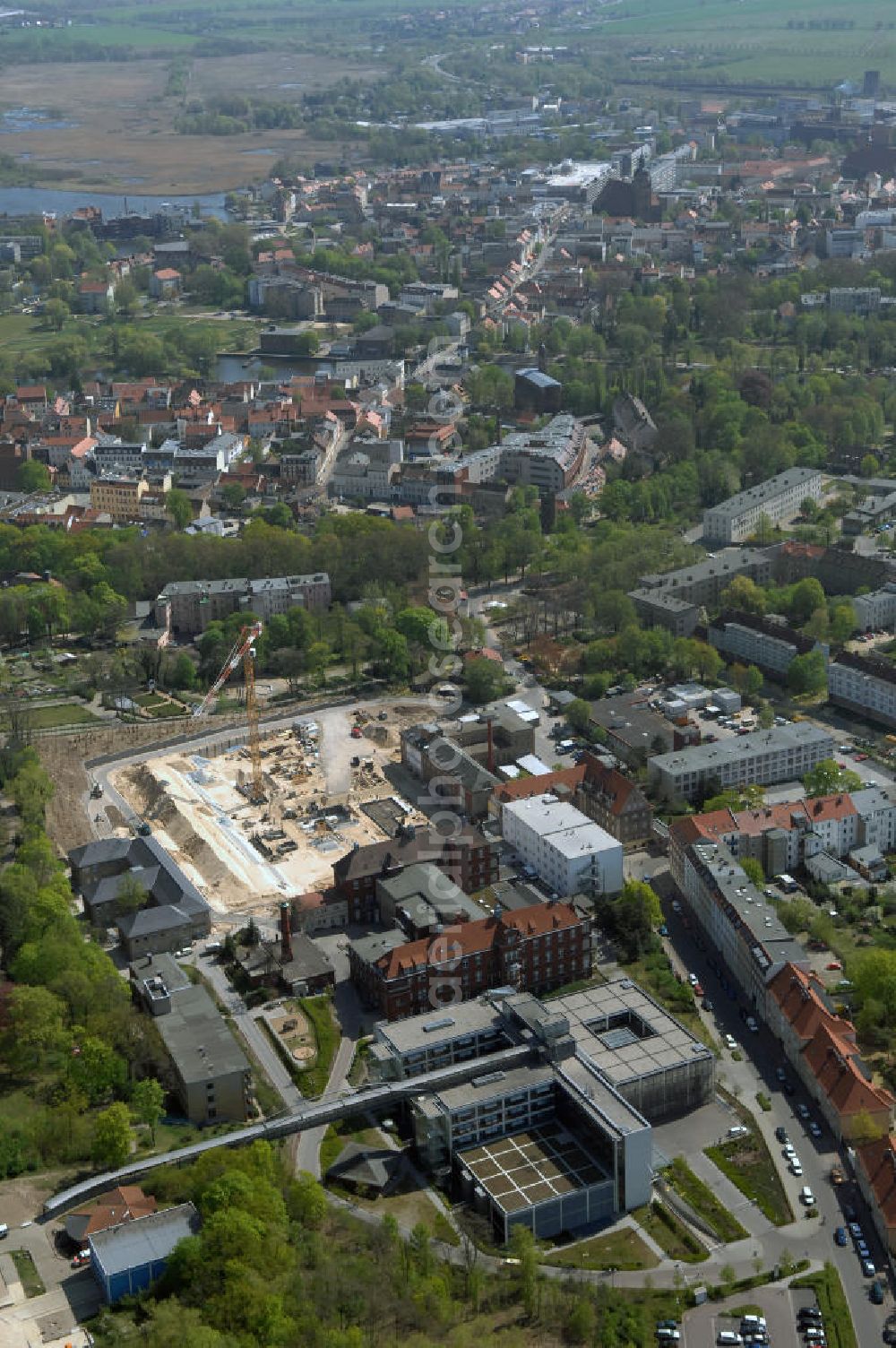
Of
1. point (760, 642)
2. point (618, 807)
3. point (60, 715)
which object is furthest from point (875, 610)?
point (60, 715)

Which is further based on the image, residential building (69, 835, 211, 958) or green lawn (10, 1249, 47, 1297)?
residential building (69, 835, 211, 958)

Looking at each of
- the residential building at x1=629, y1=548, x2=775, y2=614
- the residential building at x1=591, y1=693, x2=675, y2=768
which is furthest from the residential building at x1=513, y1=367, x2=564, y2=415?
the residential building at x1=591, y1=693, x2=675, y2=768

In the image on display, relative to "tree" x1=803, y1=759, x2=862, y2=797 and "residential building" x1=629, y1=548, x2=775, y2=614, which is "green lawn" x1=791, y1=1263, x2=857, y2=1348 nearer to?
"tree" x1=803, y1=759, x2=862, y2=797

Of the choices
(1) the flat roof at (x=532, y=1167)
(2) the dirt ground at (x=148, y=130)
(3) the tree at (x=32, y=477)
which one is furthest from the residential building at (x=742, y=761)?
(2) the dirt ground at (x=148, y=130)

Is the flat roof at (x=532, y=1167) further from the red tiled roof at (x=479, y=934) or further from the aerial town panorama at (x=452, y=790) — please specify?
the red tiled roof at (x=479, y=934)

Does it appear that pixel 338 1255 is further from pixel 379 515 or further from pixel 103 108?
pixel 103 108

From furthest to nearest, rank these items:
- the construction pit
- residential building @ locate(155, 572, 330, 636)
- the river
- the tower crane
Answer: the river → residential building @ locate(155, 572, 330, 636) → the tower crane → the construction pit

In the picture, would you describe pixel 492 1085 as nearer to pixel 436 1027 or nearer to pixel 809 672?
pixel 436 1027
